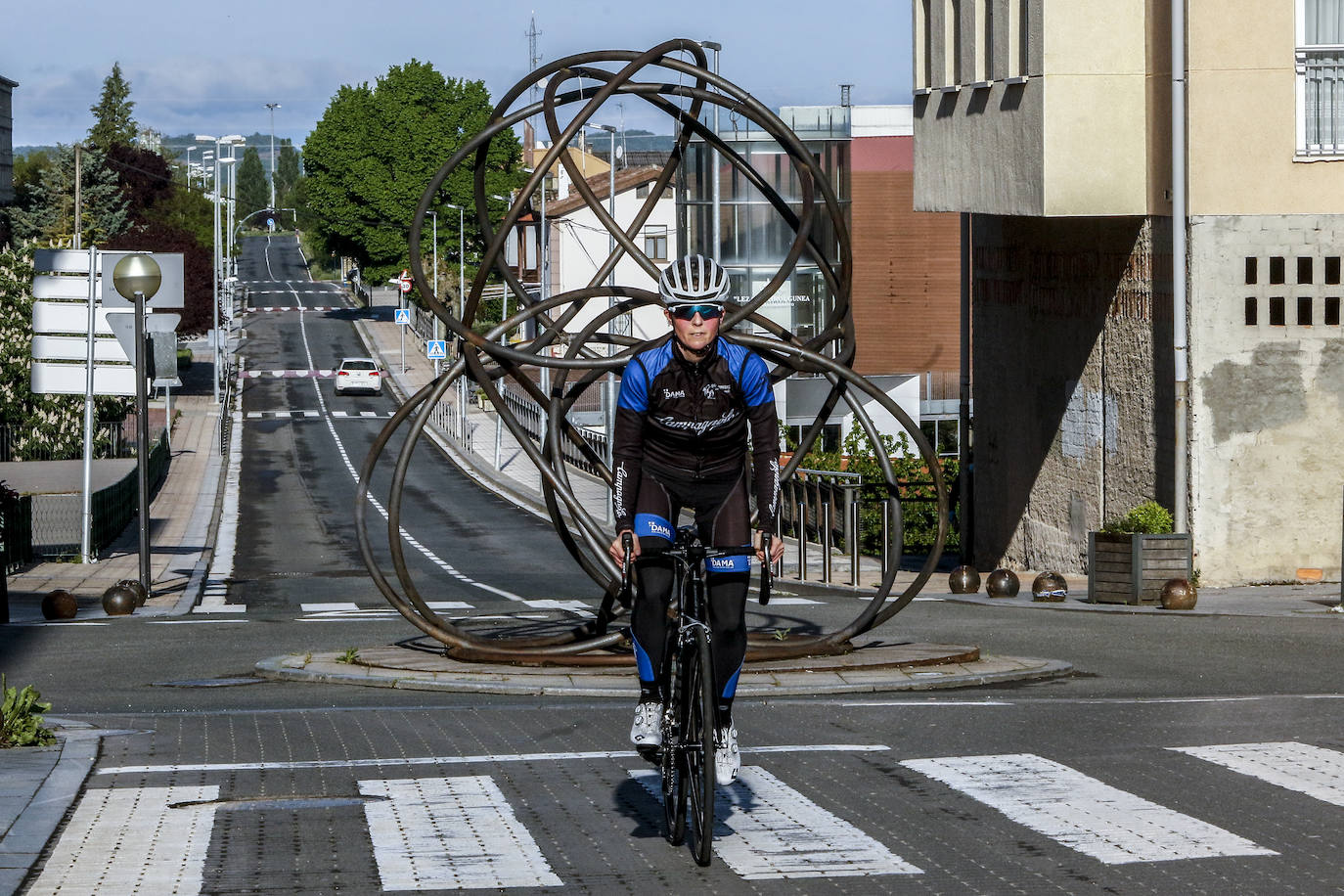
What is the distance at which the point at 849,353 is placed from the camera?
535 inches

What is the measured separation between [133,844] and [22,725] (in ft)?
7.69

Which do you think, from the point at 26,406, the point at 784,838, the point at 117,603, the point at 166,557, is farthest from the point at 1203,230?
the point at 26,406

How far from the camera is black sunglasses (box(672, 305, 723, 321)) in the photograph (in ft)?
23.8

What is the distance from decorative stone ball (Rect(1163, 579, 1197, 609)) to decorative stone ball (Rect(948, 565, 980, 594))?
3480 mm

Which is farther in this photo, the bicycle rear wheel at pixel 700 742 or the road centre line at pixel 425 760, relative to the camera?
the road centre line at pixel 425 760

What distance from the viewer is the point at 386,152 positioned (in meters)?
108

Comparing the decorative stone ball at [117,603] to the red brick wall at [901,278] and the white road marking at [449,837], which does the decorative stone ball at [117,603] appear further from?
the red brick wall at [901,278]

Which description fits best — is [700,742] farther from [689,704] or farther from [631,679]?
[631,679]

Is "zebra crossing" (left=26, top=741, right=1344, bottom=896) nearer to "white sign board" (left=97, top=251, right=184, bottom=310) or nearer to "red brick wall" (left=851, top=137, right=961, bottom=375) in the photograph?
"white sign board" (left=97, top=251, right=184, bottom=310)

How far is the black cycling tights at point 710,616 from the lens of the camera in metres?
7.05

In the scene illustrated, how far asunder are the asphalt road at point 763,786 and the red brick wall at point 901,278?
4760 centimetres

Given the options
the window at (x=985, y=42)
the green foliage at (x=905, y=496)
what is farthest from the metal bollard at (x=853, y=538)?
the window at (x=985, y=42)

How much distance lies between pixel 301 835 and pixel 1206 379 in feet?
51.6

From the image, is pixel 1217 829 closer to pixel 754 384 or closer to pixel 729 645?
pixel 729 645
